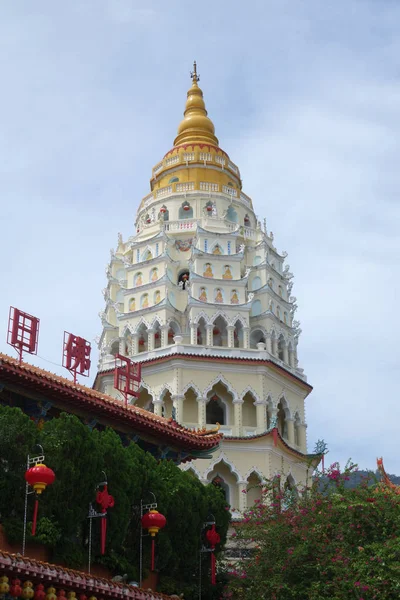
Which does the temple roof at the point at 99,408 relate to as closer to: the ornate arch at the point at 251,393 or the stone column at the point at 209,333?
the ornate arch at the point at 251,393

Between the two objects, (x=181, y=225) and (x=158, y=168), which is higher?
(x=158, y=168)

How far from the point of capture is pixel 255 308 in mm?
45500

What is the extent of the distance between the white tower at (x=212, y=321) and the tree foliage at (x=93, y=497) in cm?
1322

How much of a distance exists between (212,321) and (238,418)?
4.52 m

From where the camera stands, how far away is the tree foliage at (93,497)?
21422 mm

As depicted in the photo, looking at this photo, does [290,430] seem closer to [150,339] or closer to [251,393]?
[251,393]

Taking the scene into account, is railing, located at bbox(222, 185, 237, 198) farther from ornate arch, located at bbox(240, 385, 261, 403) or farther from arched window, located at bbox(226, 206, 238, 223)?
ornate arch, located at bbox(240, 385, 261, 403)

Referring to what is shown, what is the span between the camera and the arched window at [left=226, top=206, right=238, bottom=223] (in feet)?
157

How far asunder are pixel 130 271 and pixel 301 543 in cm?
2164

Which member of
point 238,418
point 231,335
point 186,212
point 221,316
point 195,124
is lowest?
point 238,418

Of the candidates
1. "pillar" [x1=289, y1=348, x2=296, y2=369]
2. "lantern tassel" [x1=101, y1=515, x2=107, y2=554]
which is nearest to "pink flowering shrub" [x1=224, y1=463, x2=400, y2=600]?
"lantern tassel" [x1=101, y1=515, x2=107, y2=554]

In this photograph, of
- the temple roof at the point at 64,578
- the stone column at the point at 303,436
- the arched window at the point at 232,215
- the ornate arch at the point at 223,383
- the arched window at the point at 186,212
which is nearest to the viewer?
the temple roof at the point at 64,578

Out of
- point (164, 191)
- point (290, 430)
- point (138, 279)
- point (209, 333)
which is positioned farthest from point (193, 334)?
point (164, 191)

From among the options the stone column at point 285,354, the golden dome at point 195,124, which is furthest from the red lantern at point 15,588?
the golden dome at point 195,124
